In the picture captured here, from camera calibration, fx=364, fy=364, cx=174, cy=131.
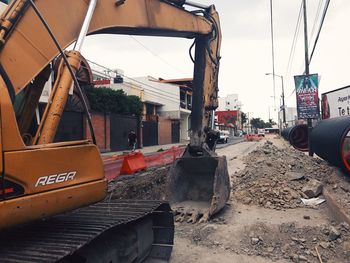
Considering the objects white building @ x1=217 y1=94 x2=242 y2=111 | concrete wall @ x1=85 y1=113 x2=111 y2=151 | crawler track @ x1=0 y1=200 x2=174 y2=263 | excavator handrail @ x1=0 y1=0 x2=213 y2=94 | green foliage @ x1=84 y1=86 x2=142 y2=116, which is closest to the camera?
crawler track @ x1=0 y1=200 x2=174 y2=263

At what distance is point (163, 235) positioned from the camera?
216 inches

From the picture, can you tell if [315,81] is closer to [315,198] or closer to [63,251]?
[315,198]

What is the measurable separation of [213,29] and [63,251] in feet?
Result: 22.7

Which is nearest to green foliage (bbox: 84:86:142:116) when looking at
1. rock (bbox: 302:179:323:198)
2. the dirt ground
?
the dirt ground

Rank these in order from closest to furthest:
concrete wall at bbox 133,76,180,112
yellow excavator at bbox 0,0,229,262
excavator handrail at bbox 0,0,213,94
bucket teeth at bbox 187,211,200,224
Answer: yellow excavator at bbox 0,0,229,262 → excavator handrail at bbox 0,0,213,94 → bucket teeth at bbox 187,211,200,224 → concrete wall at bbox 133,76,180,112

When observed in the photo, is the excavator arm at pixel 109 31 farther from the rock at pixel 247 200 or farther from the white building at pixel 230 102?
the white building at pixel 230 102

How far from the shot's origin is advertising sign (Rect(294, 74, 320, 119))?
16.7m

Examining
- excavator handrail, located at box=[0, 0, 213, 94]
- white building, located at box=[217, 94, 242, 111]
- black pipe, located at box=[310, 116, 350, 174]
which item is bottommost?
black pipe, located at box=[310, 116, 350, 174]

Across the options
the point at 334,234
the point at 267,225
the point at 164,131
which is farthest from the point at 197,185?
the point at 164,131

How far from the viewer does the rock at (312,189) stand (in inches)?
353

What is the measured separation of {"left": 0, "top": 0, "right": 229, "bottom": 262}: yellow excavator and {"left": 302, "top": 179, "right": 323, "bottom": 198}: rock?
490 cm

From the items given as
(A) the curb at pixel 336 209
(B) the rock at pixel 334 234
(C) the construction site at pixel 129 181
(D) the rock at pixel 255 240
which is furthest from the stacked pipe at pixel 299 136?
(D) the rock at pixel 255 240

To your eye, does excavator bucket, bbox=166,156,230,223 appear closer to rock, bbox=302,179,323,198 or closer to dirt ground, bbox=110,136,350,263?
dirt ground, bbox=110,136,350,263

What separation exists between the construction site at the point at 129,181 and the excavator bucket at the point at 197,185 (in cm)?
2
